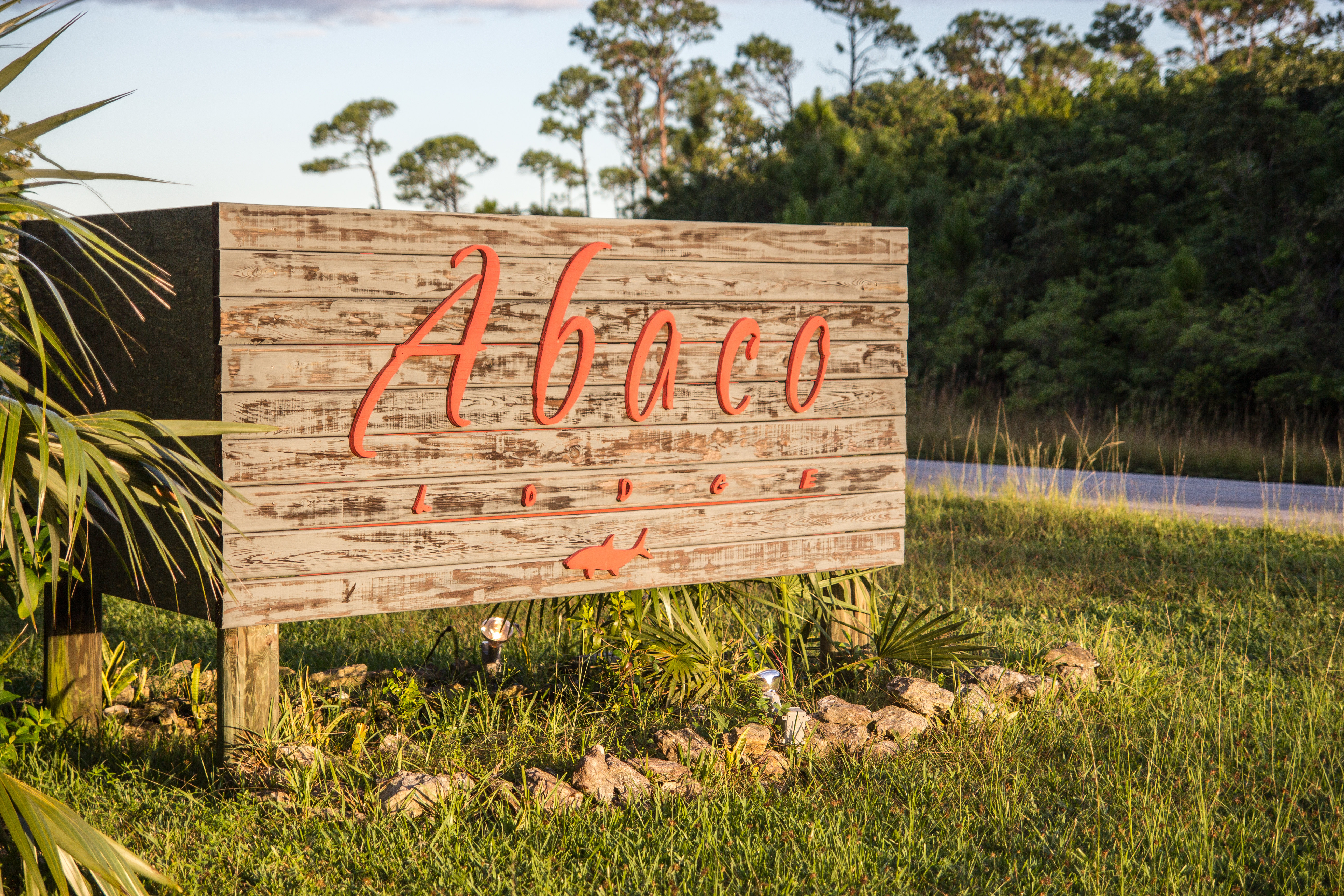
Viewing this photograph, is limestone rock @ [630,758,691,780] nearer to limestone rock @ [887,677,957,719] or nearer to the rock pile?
limestone rock @ [887,677,957,719]

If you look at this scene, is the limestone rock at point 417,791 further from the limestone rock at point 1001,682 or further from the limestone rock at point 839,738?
the limestone rock at point 1001,682

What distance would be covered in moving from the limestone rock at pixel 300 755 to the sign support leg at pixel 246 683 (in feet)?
0.30

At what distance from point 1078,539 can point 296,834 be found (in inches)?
252

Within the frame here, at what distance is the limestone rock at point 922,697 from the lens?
13.4ft

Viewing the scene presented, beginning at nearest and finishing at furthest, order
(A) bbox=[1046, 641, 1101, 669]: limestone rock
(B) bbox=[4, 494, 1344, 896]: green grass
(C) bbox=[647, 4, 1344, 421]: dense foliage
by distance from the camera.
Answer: (B) bbox=[4, 494, 1344, 896]: green grass → (A) bbox=[1046, 641, 1101, 669]: limestone rock → (C) bbox=[647, 4, 1344, 421]: dense foliage

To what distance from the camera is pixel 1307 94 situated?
1770cm

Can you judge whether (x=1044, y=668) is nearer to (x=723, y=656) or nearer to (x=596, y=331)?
(x=723, y=656)

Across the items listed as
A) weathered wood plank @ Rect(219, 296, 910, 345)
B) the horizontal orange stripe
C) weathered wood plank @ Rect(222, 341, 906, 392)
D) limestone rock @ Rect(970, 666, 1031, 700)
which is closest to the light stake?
the horizontal orange stripe

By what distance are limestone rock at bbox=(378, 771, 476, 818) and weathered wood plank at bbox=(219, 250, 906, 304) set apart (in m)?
1.45

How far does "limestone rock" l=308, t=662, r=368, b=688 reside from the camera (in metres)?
4.40

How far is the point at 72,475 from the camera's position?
2.38m

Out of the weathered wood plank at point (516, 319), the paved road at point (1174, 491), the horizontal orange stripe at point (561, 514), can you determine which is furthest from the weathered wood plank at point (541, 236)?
the paved road at point (1174, 491)

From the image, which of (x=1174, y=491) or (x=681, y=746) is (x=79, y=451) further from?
(x=1174, y=491)

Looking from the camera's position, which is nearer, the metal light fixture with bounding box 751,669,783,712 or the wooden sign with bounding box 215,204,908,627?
the wooden sign with bounding box 215,204,908,627
